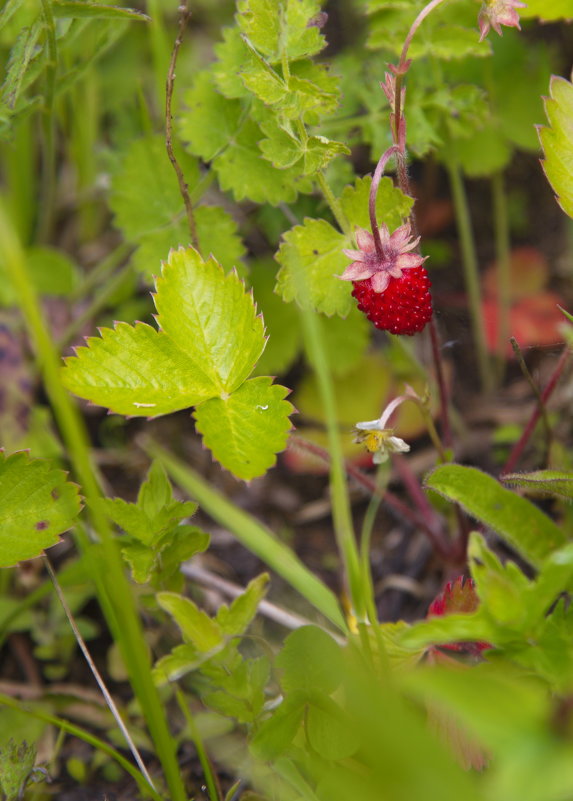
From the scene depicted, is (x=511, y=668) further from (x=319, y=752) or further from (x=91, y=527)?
(x=91, y=527)

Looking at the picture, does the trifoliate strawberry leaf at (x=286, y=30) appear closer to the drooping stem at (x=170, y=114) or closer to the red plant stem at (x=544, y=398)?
the drooping stem at (x=170, y=114)

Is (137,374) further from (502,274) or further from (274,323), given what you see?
(502,274)

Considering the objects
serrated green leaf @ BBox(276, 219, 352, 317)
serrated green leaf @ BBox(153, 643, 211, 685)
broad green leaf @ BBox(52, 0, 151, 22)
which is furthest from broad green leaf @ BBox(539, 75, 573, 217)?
serrated green leaf @ BBox(153, 643, 211, 685)

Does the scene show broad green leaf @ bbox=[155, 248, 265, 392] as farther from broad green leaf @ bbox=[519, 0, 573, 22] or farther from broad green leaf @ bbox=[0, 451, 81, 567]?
broad green leaf @ bbox=[519, 0, 573, 22]

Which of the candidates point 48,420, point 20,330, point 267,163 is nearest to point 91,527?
point 48,420

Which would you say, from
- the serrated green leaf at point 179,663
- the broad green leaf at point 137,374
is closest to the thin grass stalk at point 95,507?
the serrated green leaf at point 179,663
